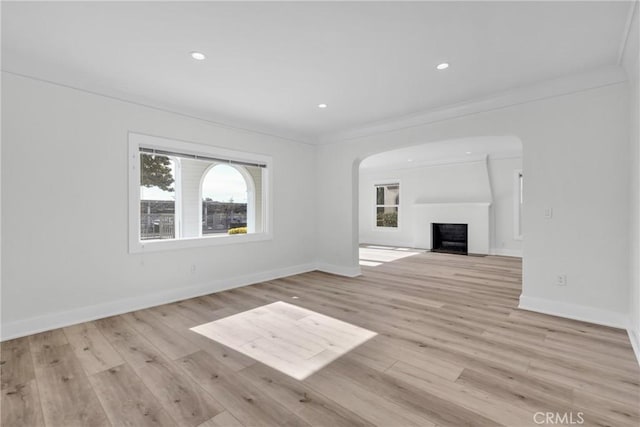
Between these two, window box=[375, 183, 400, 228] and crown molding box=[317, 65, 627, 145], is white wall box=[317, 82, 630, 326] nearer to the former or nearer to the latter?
crown molding box=[317, 65, 627, 145]

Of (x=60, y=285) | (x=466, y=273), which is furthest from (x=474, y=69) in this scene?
(x=60, y=285)

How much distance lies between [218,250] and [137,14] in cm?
304

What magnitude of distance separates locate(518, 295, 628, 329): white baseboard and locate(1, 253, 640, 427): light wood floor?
0.13 meters

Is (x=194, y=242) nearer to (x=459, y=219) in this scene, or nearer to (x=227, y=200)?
(x=227, y=200)

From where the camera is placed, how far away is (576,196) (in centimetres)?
320

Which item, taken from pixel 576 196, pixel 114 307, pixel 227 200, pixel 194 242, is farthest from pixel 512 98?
pixel 114 307

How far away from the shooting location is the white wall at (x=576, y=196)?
2.99m

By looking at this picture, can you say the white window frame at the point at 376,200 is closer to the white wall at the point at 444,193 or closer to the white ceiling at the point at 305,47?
the white wall at the point at 444,193

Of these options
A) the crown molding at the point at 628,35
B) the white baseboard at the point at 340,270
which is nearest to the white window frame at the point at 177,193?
the white baseboard at the point at 340,270

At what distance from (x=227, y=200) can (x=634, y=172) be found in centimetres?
482

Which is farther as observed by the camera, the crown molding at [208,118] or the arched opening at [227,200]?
the arched opening at [227,200]

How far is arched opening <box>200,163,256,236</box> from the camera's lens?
177 inches

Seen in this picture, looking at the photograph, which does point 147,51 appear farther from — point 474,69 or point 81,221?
point 474,69

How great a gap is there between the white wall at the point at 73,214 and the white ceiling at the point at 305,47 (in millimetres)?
298
